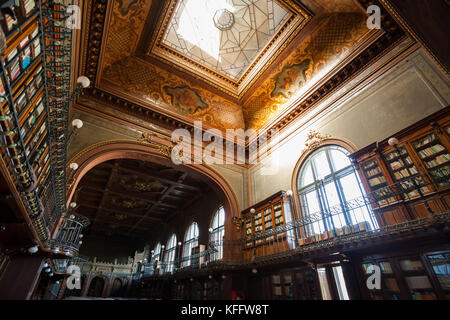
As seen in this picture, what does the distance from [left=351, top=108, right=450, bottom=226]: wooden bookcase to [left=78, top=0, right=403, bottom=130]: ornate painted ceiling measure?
137 inches

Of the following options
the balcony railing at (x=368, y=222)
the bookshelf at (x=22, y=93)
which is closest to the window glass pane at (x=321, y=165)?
the balcony railing at (x=368, y=222)

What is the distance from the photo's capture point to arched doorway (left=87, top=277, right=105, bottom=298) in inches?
722

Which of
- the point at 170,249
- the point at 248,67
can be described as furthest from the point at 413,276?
the point at 170,249

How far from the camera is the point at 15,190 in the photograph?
2893mm

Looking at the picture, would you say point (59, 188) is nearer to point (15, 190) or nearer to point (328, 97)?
point (15, 190)

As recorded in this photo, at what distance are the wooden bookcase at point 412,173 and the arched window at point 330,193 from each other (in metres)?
0.41

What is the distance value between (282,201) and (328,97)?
172 inches

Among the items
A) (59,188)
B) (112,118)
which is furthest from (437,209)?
(112,118)

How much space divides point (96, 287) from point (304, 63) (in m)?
22.3

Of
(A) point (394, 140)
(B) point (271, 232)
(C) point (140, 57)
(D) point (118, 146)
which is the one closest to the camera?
(A) point (394, 140)

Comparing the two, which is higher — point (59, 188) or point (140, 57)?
point (140, 57)

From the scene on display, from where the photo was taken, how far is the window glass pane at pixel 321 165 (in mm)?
7815

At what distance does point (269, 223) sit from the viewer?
8867mm
